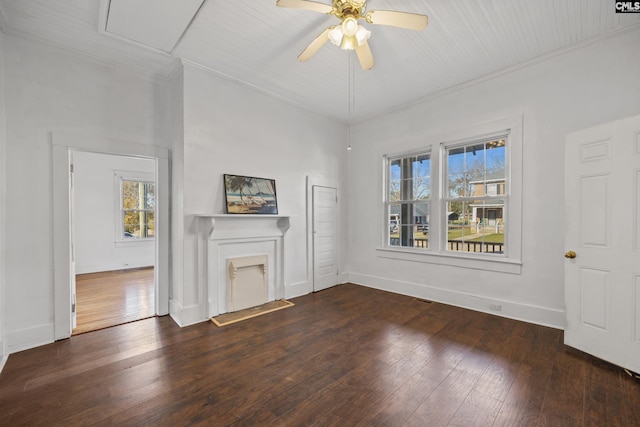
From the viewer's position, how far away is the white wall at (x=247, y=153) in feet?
10.9

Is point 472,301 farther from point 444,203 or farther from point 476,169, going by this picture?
point 476,169

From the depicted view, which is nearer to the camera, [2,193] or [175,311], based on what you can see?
[2,193]

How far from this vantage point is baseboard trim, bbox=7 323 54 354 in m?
2.58

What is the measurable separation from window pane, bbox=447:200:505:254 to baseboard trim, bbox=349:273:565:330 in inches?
26.0

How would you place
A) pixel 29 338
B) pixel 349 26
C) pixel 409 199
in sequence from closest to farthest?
pixel 349 26 < pixel 29 338 < pixel 409 199

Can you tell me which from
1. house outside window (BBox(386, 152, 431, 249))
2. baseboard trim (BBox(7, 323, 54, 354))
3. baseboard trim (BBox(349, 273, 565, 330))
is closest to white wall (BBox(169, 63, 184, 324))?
baseboard trim (BBox(7, 323, 54, 354))

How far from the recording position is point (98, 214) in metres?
6.18

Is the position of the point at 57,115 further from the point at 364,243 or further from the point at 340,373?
the point at 364,243

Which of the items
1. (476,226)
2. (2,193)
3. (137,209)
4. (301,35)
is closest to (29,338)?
(2,193)

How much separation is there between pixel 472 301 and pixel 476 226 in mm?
1047

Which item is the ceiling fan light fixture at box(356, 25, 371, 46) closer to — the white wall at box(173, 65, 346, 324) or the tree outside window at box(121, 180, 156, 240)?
the white wall at box(173, 65, 346, 324)

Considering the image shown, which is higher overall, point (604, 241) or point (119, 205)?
point (119, 205)

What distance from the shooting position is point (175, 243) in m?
3.47

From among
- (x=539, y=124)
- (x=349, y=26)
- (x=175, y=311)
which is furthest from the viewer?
(x=175, y=311)
